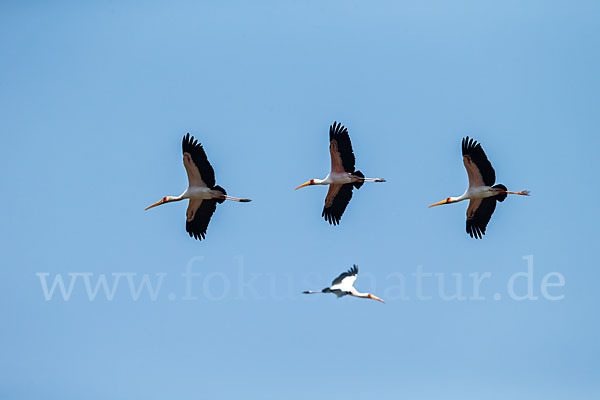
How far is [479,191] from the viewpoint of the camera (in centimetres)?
4159

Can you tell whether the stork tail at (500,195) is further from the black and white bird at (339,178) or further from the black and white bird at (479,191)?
the black and white bird at (339,178)

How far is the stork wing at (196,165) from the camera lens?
4116 cm

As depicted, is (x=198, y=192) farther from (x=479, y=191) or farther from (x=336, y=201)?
(x=479, y=191)

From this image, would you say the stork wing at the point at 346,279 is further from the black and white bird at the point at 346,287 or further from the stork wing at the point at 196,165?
the stork wing at the point at 196,165

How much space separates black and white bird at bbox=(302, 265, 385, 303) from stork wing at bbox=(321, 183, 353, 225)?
166cm

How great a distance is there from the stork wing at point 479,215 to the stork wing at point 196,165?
7.48 meters

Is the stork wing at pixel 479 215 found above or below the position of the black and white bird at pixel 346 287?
above

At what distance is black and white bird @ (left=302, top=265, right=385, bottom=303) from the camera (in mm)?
40125

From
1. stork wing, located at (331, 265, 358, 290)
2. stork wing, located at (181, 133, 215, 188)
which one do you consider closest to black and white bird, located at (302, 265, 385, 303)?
stork wing, located at (331, 265, 358, 290)

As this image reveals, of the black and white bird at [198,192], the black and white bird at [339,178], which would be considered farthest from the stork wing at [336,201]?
the black and white bird at [198,192]

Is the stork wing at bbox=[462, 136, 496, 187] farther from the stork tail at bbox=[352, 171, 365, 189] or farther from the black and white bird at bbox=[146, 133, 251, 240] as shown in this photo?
the black and white bird at bbox=[146, 133, 251, 240]

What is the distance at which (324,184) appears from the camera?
4312 cm

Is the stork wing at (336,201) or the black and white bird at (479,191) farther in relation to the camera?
the stork wing at (336,201)

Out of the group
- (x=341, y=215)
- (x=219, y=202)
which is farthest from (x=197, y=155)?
(x=341, y=215)
